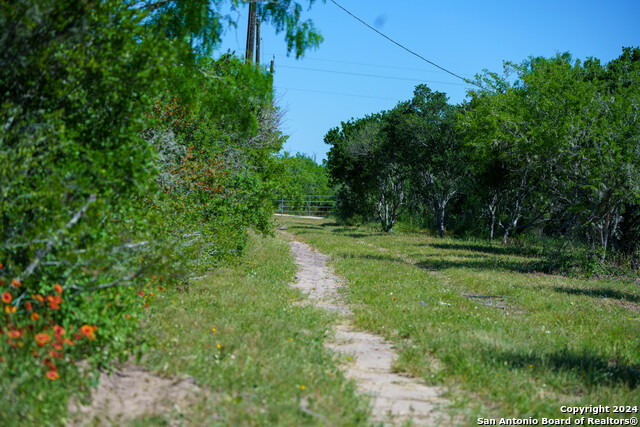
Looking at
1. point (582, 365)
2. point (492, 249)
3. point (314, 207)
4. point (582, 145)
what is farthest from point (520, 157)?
point (314, 207)

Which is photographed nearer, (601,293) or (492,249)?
(601,293)

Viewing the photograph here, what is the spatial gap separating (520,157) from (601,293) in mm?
9337

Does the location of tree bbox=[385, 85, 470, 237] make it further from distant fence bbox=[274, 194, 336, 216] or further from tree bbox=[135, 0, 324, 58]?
distant fence bbox=[274, 194, 336, 216]

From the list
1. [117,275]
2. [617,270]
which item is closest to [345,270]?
[617,270]

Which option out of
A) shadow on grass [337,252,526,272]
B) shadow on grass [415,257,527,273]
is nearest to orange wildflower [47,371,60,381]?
shadow on grass [337,252,526,272]

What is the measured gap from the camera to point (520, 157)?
21297 millimetres

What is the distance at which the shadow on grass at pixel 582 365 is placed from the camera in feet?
19.6

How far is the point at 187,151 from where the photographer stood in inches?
465

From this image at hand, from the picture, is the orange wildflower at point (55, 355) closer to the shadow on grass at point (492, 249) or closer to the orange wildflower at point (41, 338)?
the orange wildflower at point (41, 338)

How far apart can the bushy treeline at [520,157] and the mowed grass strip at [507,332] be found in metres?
3.43

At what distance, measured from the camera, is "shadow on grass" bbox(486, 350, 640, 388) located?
599 centimetres

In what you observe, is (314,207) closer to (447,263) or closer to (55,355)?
(447,263)

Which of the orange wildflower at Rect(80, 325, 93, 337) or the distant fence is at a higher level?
the distant fence

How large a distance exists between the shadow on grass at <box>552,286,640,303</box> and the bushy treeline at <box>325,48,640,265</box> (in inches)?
144
